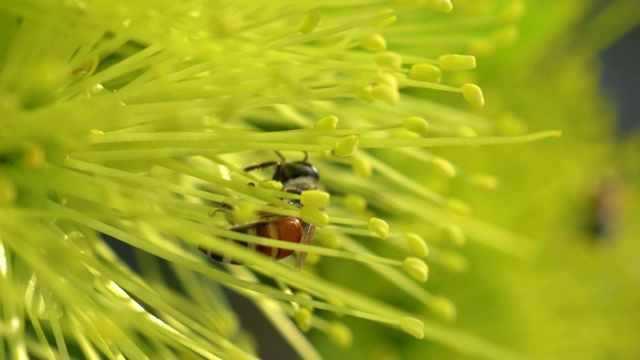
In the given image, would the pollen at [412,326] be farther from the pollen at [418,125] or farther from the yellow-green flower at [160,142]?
the pollen at [418,125]

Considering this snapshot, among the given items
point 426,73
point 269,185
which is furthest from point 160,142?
point 426,73

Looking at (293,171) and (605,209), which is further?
(605,209)

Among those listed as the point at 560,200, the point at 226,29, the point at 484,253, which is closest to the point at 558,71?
the point at 560,200

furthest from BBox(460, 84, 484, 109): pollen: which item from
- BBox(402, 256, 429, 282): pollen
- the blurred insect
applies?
the blurred insect

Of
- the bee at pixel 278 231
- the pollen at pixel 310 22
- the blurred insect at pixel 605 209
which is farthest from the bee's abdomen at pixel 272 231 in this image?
the blurred insect at pixel 605 209

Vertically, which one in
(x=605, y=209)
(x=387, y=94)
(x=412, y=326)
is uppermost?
(x=605, y=209)

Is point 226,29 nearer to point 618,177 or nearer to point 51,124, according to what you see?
point 51,124

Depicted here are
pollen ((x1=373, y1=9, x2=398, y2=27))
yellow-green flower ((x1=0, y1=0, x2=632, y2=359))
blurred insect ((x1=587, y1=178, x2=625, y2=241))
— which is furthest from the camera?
blurred insect ((x1=587, y1=178, x2=625, y2=241))

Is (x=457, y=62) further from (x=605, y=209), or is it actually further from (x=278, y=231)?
(x=605, y=209)

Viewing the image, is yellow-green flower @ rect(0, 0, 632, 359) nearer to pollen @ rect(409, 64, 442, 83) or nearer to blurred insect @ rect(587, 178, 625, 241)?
pollen @ rect(409, 64, 442, 83)
